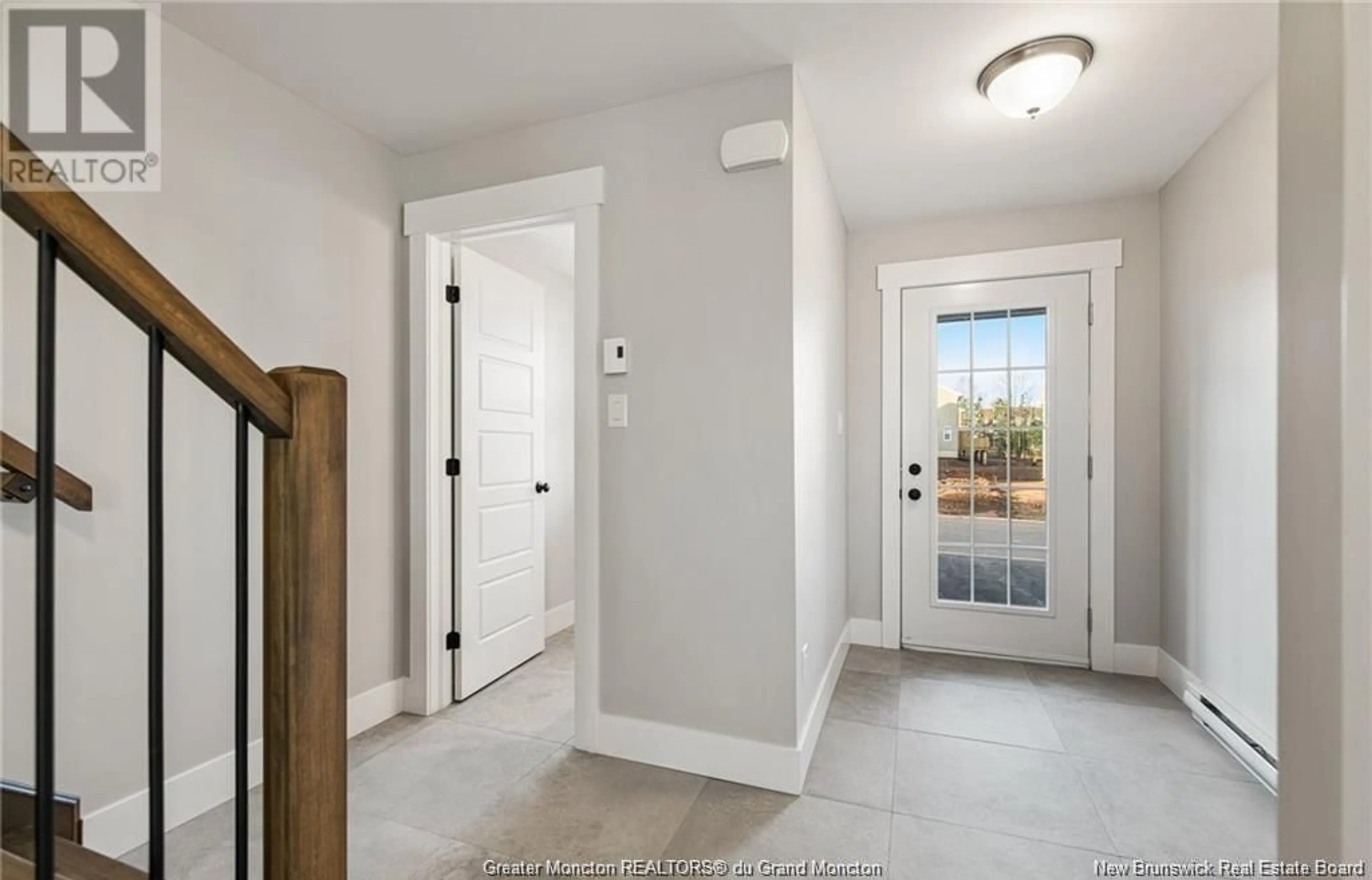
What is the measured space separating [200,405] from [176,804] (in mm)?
1219

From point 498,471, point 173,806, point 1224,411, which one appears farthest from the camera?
point 498,471

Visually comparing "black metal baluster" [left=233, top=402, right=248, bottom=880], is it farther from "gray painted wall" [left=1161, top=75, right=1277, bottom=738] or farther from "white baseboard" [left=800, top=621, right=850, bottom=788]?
"gray painted wall" [left=1161, top=75, right=1277, bottom=738]

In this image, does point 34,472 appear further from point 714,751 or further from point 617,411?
point 714,751

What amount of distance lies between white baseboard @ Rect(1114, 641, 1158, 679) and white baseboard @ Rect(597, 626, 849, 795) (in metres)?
1.81

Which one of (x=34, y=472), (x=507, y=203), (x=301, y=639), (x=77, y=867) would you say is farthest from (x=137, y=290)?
(x=507, y=203)

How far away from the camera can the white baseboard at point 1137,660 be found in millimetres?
2982

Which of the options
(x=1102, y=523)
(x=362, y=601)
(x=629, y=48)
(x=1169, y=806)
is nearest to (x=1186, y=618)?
(x=1102, y=523)

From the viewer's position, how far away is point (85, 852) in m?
0.93

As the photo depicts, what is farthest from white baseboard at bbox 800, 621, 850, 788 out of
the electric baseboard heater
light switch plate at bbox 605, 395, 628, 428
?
the electric baseboard heater

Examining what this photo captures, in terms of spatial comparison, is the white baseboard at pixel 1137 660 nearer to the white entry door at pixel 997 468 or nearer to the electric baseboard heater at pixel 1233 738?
the white entry door at pixel 997 468

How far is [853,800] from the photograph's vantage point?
1.93m

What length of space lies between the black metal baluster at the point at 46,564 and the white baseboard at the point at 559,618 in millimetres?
2956

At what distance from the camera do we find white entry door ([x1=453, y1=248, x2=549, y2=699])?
2727 millimetres

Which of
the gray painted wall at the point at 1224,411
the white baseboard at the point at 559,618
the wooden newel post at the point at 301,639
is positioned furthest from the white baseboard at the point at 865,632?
the wooden newel post at the point at 301,639
